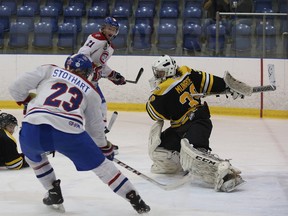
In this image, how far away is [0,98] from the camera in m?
9.30

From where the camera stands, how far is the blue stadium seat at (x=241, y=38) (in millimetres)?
8602

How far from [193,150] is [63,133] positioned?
131 cm

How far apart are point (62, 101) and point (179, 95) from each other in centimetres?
146

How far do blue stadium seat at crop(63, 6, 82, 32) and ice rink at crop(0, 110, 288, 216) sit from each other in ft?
9.73

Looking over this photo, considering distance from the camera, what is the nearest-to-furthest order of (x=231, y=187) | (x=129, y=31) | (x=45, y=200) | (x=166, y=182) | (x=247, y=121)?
(x=45, y=200) → (x=231, y=187) → (x=166, y=182) → (x=247, y=121) → (x=129, y=31)

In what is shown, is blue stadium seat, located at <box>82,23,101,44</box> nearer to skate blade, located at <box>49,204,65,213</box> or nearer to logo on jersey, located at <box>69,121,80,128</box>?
skate blade, located at <box>49,204,65,213</box>

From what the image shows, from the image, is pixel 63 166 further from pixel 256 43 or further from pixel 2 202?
pixel 256 43

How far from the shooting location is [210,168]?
15.3 feet

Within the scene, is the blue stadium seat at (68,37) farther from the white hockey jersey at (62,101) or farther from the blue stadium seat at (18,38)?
the white hockey jersey at (62,101)

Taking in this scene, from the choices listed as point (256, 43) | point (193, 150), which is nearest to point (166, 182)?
point (193, 150)

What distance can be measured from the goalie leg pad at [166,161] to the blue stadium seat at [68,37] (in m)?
4.32

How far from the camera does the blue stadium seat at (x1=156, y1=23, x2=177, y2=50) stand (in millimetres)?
8984

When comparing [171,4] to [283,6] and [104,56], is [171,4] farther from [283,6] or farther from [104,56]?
[104,56]

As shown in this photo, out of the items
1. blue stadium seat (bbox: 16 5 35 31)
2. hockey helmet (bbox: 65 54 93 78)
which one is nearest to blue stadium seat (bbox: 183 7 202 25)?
blue stadium seat (bbox: 16 5 35 31)
